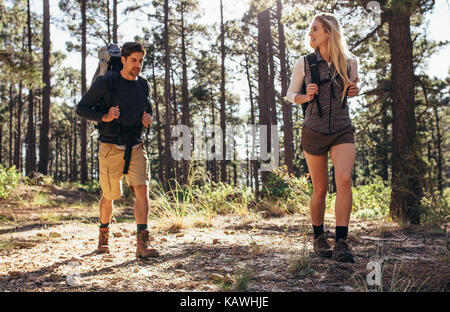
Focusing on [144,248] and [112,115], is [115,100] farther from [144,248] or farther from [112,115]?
[144,248]

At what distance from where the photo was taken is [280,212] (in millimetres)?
7215

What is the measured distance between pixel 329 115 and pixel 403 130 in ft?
10.9

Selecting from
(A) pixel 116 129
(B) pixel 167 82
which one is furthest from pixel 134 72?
(B) pixel 167 82

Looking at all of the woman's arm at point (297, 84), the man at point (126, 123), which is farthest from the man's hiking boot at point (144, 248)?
the woman's arm at point (297, 84)

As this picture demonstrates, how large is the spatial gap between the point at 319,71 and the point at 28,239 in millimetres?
4168

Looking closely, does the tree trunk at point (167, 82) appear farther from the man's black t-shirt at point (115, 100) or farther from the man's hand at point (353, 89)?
the man's hand at point (353, 89)

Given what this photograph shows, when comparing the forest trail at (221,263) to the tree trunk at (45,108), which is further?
the tree trunk at (45,108)

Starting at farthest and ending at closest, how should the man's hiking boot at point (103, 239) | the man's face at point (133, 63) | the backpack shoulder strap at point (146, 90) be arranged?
the man's hiking boot at point (103, 239)
the backpack shoulder strap at point (146, 90)
the man's face at point (133, 63)

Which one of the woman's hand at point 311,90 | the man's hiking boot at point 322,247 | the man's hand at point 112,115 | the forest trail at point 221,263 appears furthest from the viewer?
the man's hand at point 112,115

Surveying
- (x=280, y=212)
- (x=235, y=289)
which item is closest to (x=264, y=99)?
(x=280, y=212)

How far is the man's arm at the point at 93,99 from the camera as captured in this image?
11.2 feet

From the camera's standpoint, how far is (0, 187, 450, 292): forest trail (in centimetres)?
244

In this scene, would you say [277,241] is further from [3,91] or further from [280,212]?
[3,91]

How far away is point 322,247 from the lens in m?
3.20
